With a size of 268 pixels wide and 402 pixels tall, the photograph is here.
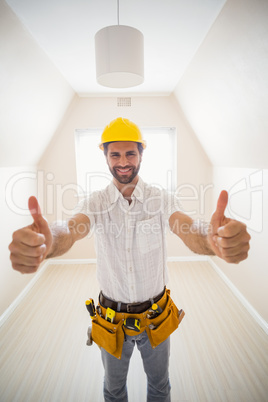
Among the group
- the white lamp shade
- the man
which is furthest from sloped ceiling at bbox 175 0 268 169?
the man

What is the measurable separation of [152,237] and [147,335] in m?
0.56

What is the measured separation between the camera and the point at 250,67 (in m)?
1.38

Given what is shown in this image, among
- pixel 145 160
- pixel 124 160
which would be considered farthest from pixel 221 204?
pixel 145 160

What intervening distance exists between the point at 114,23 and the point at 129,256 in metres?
1.83

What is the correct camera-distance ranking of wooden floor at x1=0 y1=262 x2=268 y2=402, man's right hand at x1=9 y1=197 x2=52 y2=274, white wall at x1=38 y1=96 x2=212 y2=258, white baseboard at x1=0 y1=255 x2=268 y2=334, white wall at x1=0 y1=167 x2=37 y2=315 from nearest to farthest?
man's right hand at x1=9 y1=197 x2=52 y2=274 → wooden floor at x1=0 y1=262 x2=268 y2=402 → white baseboard at x1=0 y1=255 x2=268 y2=334 → white wall at x1=0 y1=167 x2=37 y2=315 → white wall at x1=38 y1=96 x2=212 y2=258

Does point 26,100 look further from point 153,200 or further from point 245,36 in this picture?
point 245,36

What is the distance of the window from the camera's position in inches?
133

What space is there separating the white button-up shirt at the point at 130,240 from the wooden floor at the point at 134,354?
3.38ft

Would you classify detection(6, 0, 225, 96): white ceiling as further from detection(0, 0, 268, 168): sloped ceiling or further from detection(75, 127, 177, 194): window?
detection(75, 127, 177, 194): window

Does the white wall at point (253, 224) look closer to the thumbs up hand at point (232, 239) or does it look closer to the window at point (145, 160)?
the window at point (145, 160)

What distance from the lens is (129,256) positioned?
107 cm

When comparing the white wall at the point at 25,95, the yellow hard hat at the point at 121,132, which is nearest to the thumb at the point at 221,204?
the yellow hard hat at the point at 121,132

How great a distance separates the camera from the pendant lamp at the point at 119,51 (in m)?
1.35

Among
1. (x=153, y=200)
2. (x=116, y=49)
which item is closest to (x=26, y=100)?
(x=116, y=49)
